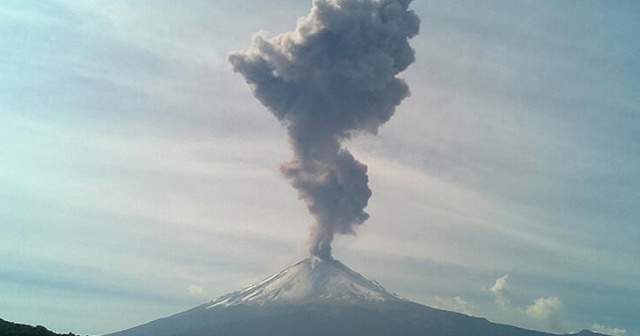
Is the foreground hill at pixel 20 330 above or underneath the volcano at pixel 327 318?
underneath

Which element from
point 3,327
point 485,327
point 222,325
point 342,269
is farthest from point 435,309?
point 3,327

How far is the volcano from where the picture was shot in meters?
166

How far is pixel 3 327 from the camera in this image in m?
42.3

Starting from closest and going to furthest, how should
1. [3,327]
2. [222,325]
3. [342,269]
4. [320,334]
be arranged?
[3,327] < [320,334] < [222,325] < [342,269]

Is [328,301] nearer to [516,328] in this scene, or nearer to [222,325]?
[222,325]

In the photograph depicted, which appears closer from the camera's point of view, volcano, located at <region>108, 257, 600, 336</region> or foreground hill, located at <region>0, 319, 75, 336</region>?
foreground hill, located at <region>0, 319, 75, 336</region>

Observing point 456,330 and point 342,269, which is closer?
point 456,330

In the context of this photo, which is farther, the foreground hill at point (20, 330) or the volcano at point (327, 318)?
the volcano at point (327, 318)

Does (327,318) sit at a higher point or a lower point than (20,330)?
higher

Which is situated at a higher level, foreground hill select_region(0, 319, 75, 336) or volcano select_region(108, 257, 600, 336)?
volcano select_region(108, 257, 600, 336)

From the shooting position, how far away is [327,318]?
6791 inches

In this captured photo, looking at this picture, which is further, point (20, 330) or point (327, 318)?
point (327, 318)

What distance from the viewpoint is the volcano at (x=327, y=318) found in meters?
166

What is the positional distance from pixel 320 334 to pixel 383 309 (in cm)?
3031
